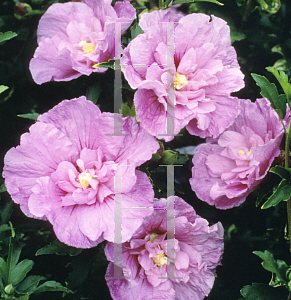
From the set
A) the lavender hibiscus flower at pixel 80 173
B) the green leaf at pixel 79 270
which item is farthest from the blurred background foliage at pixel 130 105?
the lavender hibiscus flower at pixel 80 173

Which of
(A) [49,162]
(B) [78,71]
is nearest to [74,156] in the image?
(A) [49,162]

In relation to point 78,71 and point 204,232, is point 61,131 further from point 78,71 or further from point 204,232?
point 204,232

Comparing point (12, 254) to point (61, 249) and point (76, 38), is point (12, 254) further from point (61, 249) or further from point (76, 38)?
point (76, 38)

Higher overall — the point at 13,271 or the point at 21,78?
the point at 21,78

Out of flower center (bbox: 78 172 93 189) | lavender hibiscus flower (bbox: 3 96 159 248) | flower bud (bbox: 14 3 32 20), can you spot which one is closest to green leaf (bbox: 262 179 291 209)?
lavender hibiscus flower (bbox: 3 96 159 248)

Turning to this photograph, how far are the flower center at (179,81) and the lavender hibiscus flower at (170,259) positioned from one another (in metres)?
0.24

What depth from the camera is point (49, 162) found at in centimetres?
74

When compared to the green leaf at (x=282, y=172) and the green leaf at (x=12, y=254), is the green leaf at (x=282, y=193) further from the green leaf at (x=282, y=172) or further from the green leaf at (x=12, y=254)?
the green leaf at (x=12, y=254)

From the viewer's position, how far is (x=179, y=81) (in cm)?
76

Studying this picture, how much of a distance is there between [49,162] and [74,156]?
51 mm

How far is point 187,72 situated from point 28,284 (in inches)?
21.5

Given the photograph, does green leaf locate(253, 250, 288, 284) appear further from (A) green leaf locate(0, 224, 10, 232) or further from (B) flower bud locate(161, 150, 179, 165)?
(A) green leaf locate(0, 224, 10, 232)

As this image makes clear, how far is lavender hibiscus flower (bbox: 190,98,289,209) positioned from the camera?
30.2 inches

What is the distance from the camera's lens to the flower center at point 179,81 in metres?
0.76
